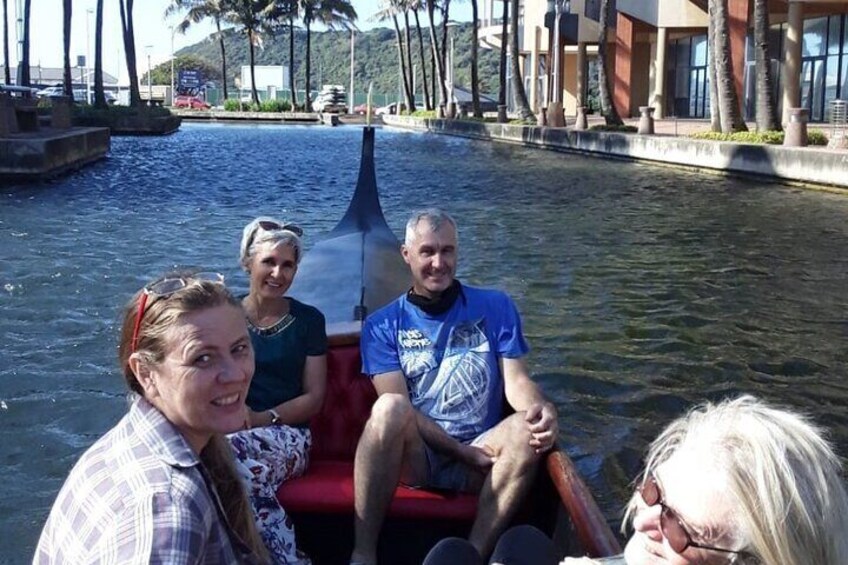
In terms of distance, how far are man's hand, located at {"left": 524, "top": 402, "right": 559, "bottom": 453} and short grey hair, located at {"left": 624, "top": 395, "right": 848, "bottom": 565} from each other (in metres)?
1.85

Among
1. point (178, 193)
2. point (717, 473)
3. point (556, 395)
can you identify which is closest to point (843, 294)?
point (556, 395)

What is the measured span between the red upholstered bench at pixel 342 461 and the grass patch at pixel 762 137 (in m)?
17.6

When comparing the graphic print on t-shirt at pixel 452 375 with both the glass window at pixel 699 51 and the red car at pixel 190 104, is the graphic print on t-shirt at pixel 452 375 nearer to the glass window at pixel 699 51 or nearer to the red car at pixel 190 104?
the glass window at pixel 699 51

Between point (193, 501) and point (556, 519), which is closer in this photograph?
point (193, 501)

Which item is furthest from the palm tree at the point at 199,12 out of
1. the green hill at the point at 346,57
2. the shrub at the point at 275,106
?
the green hill at the point at 346,57

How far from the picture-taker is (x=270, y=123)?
59.1 m

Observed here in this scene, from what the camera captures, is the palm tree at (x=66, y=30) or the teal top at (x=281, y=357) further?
the palm tree at (x=66, y=30)

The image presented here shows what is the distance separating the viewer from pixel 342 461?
164 inches

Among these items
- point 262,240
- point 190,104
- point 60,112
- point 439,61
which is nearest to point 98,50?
point 60,112

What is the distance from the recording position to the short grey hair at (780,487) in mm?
1553

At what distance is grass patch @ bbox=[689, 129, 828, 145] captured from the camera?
20203mm

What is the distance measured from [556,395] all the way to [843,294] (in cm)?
422

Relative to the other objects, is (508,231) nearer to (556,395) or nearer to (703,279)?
(703,279)

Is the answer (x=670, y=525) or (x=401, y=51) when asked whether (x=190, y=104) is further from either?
(x=670, y=525)
